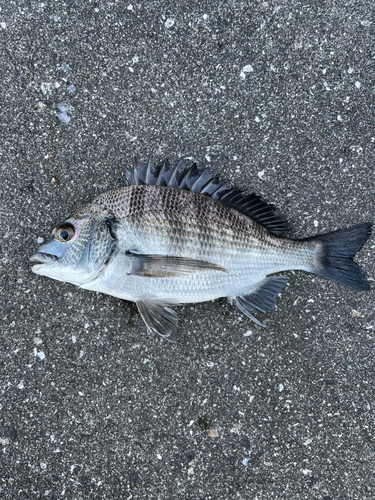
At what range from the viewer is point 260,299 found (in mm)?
2207

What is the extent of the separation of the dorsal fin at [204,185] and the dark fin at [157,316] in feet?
2.48

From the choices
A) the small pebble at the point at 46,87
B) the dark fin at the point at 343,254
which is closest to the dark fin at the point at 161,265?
the dark fin at the point at 343,254

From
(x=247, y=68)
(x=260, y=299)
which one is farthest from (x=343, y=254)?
(x=247, y=68)

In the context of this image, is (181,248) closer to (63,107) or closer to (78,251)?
(78,251)

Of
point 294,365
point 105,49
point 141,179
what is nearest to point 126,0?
point 105,49

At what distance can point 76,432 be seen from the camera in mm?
2256

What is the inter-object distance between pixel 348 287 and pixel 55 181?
7.28ft

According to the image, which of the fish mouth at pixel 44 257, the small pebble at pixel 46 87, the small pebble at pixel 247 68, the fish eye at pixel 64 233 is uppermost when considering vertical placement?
the small pebble at pixel 247 68

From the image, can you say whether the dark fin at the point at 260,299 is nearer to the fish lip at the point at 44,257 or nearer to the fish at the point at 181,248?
the fish at the point at 181,248

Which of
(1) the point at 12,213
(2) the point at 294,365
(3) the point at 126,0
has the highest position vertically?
(3) the point at 126,0

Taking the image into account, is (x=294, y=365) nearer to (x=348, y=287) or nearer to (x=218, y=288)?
(x=348, y=287)

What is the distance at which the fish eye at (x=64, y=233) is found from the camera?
1.95 metres

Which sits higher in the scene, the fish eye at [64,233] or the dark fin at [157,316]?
the fish eye at [64,233]

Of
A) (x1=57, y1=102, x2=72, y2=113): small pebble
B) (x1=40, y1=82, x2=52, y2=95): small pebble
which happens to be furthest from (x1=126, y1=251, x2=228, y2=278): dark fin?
(x1=40, y1=82, x2=52, y2=95): small pebble
